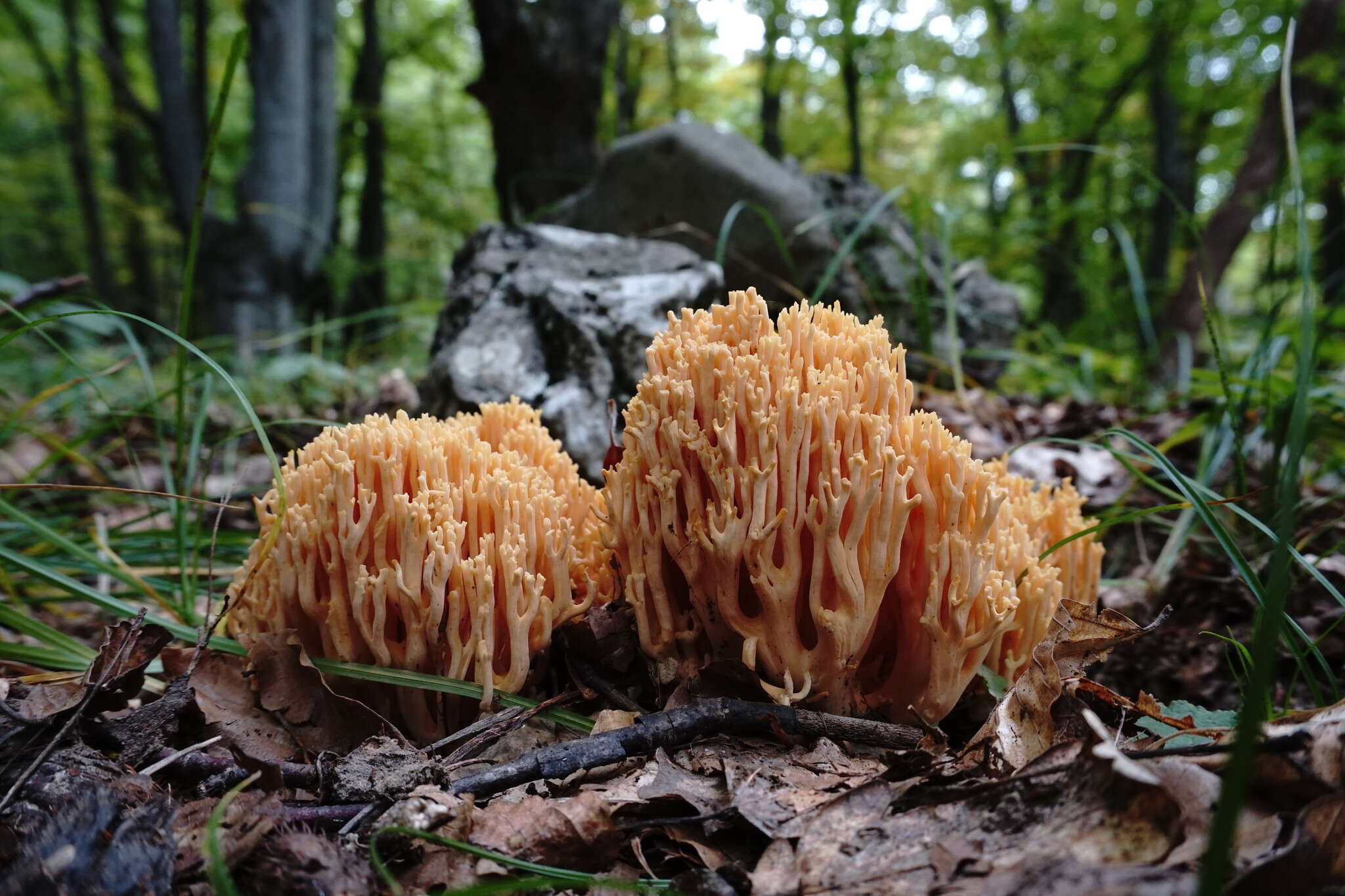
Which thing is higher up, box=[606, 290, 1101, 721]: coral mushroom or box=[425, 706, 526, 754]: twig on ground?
box=[606, 290, 1101, 721]: coral mushroom

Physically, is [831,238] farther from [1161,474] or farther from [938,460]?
[938,460]

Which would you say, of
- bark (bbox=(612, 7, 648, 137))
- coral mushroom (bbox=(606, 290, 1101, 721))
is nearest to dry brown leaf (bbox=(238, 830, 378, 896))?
coral mushroom (bbox=(606, 290, 1101, 721))

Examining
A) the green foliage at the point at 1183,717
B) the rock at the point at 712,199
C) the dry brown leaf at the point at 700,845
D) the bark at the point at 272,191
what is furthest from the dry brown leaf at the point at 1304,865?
the bark at the point at 272,191

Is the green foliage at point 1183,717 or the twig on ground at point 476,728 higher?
the green foliage at point 1183,717

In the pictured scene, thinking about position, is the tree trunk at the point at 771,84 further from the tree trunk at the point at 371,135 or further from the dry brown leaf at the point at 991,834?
the dry brown leaf at the point at 991,834

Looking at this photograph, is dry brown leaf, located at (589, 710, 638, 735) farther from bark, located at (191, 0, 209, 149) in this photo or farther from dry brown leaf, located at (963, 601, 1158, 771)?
bark, located at (191, 0, 209, 149)
